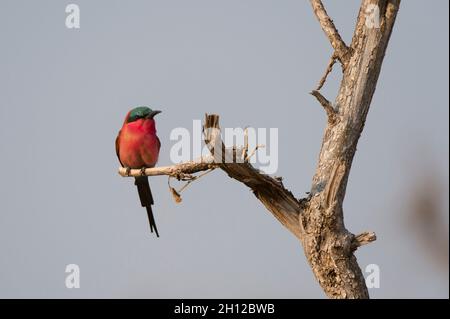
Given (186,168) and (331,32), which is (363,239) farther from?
(331,32)

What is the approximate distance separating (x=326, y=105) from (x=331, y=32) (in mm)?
621

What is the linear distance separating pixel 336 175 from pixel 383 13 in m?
1.19

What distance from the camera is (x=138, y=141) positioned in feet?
21.6

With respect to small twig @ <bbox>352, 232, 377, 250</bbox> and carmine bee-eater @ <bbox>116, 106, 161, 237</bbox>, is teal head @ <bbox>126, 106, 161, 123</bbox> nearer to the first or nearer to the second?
carmine bee-eater @ <bbox>116, 106, 161, 237</bbox>

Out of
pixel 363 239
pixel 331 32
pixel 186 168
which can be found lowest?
pixel 363 239

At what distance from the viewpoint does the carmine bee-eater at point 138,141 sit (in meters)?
6.58

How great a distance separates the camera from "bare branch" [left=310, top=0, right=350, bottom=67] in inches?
234

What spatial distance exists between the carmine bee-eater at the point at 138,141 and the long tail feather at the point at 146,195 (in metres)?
0.11

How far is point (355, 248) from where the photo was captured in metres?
5.67

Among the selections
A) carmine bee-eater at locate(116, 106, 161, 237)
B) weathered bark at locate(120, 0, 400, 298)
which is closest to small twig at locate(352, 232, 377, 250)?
weathered bark at locate(120, 0, 400, 298)

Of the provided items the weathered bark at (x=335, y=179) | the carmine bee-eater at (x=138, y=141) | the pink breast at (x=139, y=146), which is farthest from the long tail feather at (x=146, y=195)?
the weathered bark at (x=335, y=179)

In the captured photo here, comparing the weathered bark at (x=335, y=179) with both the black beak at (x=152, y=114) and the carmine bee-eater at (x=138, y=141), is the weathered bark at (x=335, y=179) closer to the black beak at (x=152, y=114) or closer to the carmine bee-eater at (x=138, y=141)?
the carmine bee-eater at (x=138, y=141)

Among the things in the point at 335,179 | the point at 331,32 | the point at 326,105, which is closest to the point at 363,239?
the point at 335,179
